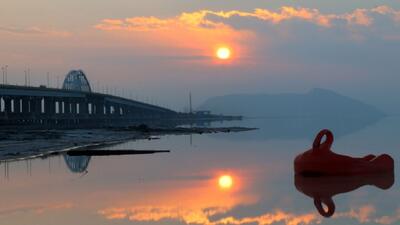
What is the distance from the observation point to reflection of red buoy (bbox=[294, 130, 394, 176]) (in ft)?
98.5

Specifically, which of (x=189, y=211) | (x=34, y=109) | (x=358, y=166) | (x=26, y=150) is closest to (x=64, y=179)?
(x=189, y=211)

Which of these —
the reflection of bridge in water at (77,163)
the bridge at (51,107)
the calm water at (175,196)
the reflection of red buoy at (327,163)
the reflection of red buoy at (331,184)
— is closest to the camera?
the calm water at (175,196)

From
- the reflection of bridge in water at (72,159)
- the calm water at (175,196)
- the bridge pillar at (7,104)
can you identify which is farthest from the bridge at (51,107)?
the calm water at (175,196)

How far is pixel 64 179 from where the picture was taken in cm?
3134

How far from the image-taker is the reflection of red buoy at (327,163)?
30.0m

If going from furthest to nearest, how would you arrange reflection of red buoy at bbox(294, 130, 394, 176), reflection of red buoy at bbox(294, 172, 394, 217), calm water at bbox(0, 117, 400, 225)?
reflection of red buoy at bbox(294, 130, 394, 176), reflection of red buoy at bbox(294, 172, 394, 217), calm water at bbox(0, 117, 400, 225)

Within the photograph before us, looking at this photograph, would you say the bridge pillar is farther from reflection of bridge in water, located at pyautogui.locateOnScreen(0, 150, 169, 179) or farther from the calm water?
the calm water

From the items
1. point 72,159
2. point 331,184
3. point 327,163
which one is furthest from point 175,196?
point 72,159

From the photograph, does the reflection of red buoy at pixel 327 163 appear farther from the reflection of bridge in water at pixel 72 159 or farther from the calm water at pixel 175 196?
the reflection of bridge in water at pixel 72 159

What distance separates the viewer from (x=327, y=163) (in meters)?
30.0

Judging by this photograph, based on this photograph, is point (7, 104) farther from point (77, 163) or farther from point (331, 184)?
point (331, 184)

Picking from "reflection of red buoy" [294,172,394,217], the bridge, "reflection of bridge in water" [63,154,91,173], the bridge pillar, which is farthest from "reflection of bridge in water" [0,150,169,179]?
the bridge pillar

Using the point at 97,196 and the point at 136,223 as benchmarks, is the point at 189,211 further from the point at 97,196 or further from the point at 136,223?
the point at 97,196

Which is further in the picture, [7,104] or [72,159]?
[7,104]
